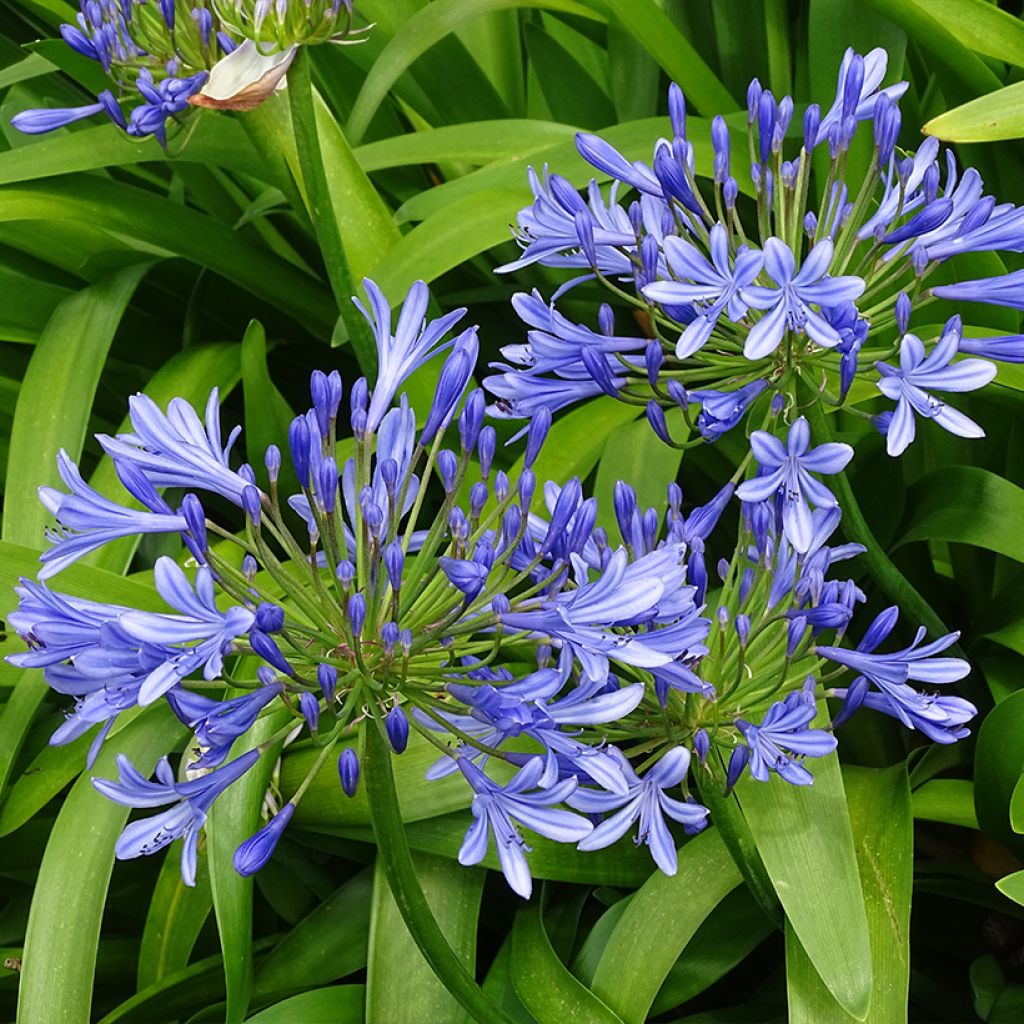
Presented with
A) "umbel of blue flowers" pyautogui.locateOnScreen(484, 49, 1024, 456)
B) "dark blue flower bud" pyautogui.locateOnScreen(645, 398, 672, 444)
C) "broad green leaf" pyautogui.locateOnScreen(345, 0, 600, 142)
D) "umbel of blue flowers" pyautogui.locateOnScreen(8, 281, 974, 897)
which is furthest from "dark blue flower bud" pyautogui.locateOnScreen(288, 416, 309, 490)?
"broad green leaf" pyautogui.locateOnScreen(345, 0, 600, 142)

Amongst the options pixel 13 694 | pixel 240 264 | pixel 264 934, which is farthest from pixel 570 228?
pixel 264 934

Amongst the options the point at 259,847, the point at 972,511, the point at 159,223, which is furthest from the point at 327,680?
the point at 159,223

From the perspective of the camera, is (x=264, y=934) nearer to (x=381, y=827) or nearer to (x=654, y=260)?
(x=381, y=827)

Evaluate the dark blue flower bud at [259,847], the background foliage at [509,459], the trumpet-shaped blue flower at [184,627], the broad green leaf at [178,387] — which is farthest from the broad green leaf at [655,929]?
the broad green leaf at [178,387]

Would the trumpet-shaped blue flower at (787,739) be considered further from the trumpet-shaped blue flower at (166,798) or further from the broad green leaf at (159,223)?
the broad green leaf at (159,223)

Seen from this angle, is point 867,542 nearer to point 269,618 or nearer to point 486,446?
point 486,446
